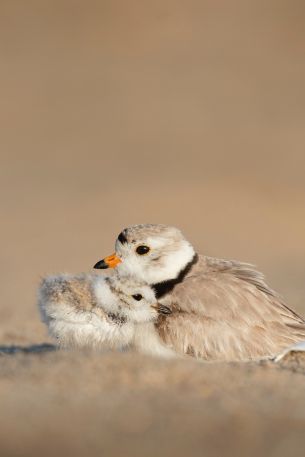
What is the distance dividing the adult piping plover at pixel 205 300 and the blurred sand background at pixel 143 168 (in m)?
0.57

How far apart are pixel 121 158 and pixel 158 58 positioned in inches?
269

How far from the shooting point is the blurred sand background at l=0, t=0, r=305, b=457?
11.9ft

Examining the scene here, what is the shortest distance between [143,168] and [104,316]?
12.6 m

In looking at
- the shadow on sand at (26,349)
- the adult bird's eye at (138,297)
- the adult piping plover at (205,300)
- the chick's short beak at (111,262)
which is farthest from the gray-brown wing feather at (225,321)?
the shadow on sand at (26,349)

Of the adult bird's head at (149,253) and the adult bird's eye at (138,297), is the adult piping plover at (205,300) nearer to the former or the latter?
the adult bird's head at (149,253)

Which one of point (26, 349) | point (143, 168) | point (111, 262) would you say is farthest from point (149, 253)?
point (143, 168)

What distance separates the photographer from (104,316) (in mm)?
5285

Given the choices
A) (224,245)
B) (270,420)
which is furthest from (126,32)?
(270,420)

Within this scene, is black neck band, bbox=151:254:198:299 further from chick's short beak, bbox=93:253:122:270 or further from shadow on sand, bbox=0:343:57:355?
shadow on sand, bbox=0:343:57:355

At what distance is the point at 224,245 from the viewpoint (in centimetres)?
1282

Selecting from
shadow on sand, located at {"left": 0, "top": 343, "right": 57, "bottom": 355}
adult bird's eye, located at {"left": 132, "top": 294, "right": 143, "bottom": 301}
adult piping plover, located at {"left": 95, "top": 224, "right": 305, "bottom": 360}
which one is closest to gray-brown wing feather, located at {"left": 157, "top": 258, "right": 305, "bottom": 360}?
adult piping plover, located at {"left": 95, "top": 224, "right": 305, "bottom": 360}

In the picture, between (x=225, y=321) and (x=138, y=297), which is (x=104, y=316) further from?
(x=225, y=321)

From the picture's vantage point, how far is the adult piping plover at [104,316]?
5195 mm

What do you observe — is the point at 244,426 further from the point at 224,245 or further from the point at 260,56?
the point at 260,56
